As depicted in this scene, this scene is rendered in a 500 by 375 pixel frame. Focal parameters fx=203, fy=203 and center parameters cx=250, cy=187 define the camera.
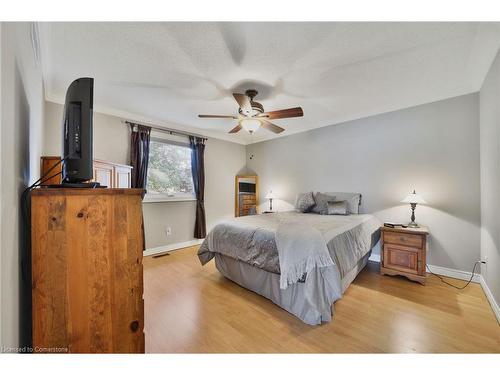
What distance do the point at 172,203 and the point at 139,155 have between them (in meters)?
1.04

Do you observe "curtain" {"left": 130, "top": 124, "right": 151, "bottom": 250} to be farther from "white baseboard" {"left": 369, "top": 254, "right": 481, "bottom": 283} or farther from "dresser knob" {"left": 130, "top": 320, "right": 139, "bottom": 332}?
"white baseboard" {"left": 369, "top": 254, "right": 481, "bottom": 283}

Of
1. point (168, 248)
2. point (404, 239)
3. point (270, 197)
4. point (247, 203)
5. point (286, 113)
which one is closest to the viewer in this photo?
point (286, 113)

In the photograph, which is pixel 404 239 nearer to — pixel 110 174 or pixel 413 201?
pixel 413 201

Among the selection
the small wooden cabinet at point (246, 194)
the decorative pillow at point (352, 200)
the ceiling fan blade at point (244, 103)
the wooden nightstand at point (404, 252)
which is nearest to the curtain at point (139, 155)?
the ceiling fan blade at point (244, 103)

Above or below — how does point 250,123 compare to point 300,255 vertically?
above

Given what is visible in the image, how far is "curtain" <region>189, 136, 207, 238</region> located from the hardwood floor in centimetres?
170

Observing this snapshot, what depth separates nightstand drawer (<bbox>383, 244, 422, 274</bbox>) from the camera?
8.08 feet

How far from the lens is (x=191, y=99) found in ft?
9.33

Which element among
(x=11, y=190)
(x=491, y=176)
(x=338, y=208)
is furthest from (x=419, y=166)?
(x=11, y=190)

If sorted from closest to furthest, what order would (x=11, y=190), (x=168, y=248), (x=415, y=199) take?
(x=11, y=190), (x=415, y=199), (x=168, y=248)

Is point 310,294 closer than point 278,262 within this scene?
Yes

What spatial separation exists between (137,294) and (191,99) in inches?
102

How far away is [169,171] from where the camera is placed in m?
3.94
